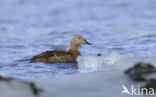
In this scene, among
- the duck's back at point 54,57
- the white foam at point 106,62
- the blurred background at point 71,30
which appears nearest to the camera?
the white foam at point 106,62

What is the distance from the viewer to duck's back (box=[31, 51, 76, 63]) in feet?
36.3

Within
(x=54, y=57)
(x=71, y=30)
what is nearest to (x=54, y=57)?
(x=54, y=57)

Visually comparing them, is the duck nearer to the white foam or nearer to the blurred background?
the blurred background

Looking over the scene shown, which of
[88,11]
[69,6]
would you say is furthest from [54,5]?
[88,11]

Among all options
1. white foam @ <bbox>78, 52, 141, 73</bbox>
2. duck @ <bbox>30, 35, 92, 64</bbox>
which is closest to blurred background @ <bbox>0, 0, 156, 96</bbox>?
white foam @ <bbox>78, 52, 141, 73</bbox>

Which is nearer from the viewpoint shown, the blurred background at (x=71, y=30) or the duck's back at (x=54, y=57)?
the blurred background at (x=71, y=30)

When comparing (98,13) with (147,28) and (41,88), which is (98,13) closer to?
(147,28)

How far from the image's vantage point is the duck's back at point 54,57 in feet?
36.3

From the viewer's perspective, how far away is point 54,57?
1115cm

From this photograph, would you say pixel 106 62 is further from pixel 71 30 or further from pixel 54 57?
pixel 71 30

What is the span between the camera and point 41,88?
6.70 metres

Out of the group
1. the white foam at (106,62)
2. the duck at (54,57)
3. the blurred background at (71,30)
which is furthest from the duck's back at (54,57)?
the white foam at (106,62)

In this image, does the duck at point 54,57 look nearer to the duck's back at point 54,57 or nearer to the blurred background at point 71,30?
the duck's back at point 54,57

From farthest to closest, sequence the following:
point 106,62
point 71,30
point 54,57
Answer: point 71,30
point 54,57
point 106,62
